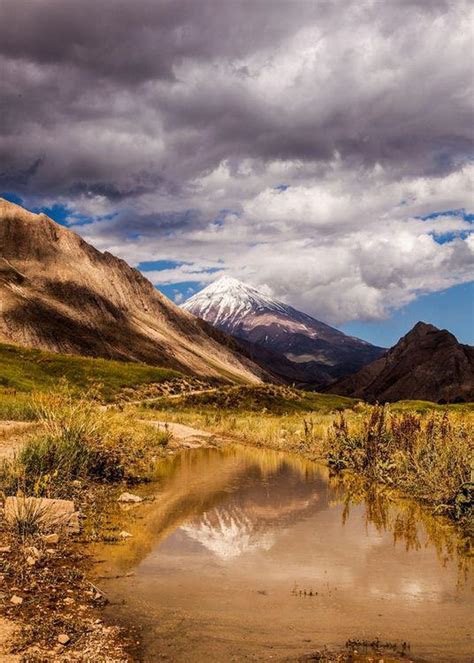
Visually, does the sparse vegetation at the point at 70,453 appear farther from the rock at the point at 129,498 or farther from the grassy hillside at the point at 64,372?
the grassy hillside at the point at 64,372

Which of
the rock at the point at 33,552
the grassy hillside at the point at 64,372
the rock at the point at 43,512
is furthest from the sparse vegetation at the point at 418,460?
the grassy hillside at the point at 64,372

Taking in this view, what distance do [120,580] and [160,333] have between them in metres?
172

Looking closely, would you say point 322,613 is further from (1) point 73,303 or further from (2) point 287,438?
(1) point 73,303

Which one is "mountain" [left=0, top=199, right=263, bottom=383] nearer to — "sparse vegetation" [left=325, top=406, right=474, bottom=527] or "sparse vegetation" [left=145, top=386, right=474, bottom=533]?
"sparse vegetation" [left=145, top=386, right=474, bottom=533]

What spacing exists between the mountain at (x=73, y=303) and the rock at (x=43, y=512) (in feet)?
374

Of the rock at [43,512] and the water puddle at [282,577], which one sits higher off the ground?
the rock at [43,512]

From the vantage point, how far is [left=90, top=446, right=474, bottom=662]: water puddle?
761 centimetres

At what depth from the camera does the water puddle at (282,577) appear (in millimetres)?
7613

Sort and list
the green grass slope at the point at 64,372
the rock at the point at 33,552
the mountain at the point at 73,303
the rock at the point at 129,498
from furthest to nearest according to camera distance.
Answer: the mountain at the point at 73,303 < the green grass slope at the point at 64,372 < the rock at the point at 129,498 < the rock at the point at 33,552

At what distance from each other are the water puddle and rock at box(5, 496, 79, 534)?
1.24 m

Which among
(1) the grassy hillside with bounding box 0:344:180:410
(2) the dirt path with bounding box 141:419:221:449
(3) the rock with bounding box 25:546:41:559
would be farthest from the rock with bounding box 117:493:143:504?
(1) the grassy hillside with bounding box 0:344:180:410

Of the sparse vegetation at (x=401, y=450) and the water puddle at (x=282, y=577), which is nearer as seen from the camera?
the water puddle at (x=282, y=577)

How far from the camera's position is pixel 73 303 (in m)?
153

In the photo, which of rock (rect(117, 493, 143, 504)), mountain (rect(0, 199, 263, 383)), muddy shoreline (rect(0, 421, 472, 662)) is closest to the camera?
muddy shoreline (rect(0, 421, 472, 662))
